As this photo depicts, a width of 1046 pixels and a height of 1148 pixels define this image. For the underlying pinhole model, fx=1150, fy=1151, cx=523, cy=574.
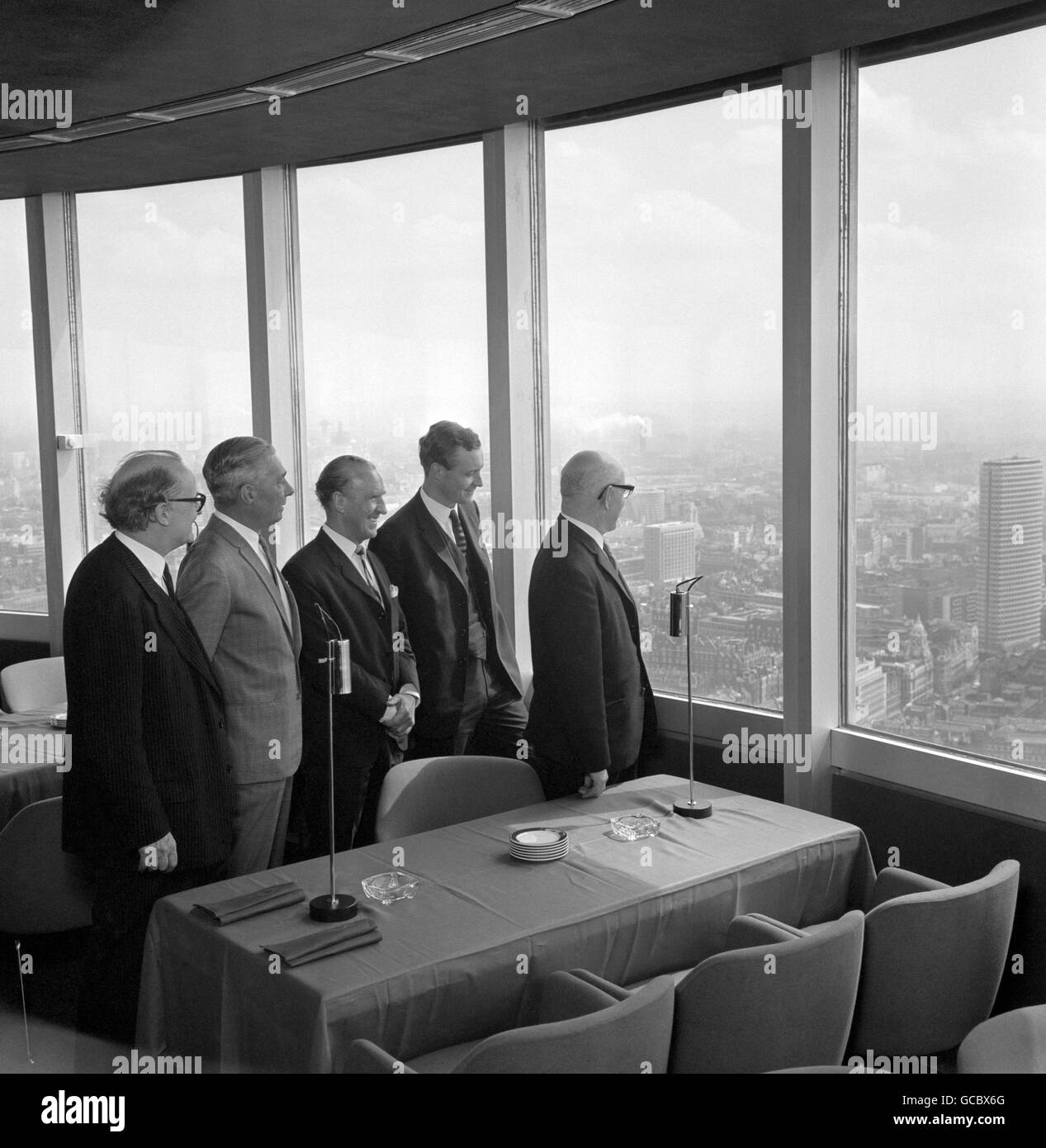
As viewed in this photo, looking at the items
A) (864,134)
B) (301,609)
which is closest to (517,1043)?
(301,609)

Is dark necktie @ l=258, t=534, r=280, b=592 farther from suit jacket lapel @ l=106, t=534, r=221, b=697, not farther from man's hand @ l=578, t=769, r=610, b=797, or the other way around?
man's hand @ l=578, t=769, r=610, b=797

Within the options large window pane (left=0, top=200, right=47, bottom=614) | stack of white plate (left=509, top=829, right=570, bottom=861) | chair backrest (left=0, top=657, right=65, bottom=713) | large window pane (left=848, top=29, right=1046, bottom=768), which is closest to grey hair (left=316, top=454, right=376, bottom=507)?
stack of white plate (left=509, top=829, right=570, bottom=861)

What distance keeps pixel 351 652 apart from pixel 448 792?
2.06 ft

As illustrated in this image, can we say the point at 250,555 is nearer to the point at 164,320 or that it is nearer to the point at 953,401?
the point at 953,401

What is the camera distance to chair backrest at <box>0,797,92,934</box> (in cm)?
329

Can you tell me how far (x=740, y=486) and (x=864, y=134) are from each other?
130cm

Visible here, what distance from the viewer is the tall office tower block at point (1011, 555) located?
353 cm

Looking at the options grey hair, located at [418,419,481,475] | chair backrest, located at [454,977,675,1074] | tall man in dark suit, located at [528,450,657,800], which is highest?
grey hair, located at [418,419,481,475]

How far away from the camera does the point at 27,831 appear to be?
330 centimetres

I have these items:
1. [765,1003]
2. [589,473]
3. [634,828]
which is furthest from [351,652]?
[765,1003]

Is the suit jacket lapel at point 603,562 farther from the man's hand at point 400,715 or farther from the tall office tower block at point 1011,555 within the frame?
the tall office tower block at point 1011,555

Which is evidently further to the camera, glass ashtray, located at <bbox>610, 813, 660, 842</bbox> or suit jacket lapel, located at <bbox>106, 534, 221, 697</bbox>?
glass ashtray, located at <bbox>610, 813, 660, 842</bbox>

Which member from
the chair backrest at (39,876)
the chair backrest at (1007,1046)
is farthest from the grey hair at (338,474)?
the chair backrest at (1007,1046)

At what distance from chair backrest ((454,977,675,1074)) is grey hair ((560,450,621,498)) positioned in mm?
1927
